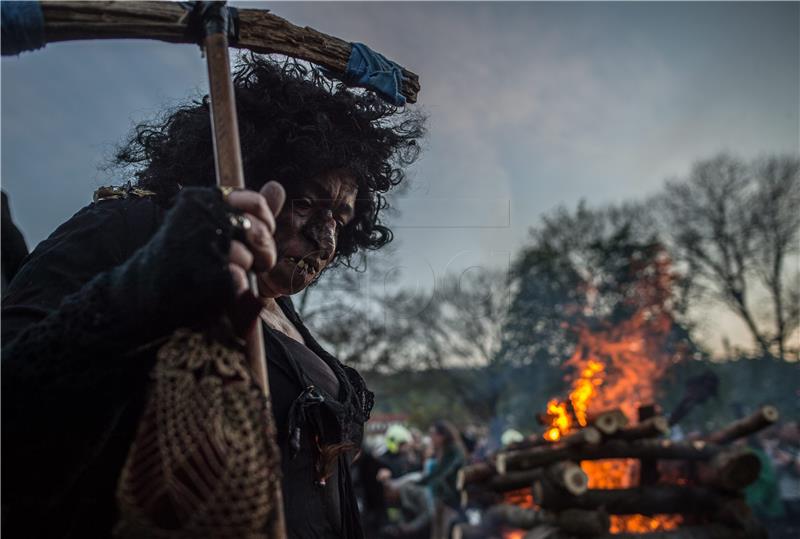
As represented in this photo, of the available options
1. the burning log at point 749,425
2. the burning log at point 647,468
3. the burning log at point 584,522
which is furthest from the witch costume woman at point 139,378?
the burning log at point 749,425

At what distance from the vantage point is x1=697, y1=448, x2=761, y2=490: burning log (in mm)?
7520

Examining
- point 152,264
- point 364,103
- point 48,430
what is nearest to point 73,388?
point 48,430

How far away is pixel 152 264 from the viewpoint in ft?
4.18

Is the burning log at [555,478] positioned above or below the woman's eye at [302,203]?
below

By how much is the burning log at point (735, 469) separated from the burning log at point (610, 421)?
1262 millimetres

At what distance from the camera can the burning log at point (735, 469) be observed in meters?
7.52

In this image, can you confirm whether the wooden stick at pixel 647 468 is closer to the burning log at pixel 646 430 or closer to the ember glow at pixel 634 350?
the burning log at pixel 646 430

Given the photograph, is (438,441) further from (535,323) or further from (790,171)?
(790,171)

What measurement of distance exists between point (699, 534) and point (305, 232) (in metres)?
7.42

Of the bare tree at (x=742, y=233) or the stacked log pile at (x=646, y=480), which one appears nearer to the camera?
the stacked log pile at (x=646, y=480)

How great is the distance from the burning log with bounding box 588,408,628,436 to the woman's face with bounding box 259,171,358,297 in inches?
241

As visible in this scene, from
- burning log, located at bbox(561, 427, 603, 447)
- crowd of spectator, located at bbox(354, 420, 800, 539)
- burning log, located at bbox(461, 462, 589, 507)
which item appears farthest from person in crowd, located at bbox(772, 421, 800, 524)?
burning log, located at bbox(561, 427, 603, 447)

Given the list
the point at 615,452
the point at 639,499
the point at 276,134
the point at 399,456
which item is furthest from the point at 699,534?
the point at 276,134

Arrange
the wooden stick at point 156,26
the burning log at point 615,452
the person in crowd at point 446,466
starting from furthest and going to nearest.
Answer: the person in crowd at point 446,466 < the burning log at point 615,452 < the wooden stick at point 156,26
